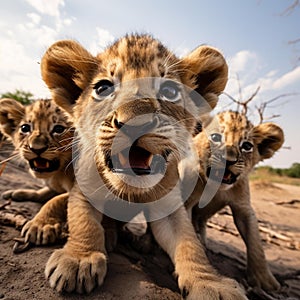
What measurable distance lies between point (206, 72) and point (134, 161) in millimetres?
1217

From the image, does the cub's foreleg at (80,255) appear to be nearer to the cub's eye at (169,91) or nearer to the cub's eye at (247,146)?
the cub's eye at (169,91)

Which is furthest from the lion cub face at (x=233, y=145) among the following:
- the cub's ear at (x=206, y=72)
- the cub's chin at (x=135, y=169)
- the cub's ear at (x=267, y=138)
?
the cub's chin at (x=135, y=169)

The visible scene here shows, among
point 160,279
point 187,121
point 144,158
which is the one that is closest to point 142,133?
point 144,158

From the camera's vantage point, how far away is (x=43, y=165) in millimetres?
2686

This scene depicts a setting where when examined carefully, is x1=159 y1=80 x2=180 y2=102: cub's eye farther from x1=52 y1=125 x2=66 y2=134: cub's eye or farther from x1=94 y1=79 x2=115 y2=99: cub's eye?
x1=52 y1=125 x2=66 y2=134: cub's eye

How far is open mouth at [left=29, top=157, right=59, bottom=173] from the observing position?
105 inches

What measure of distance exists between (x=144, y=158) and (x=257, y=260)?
5.88 feet

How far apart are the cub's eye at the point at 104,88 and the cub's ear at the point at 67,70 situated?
0.84 ft

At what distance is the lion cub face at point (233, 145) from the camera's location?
2863mm

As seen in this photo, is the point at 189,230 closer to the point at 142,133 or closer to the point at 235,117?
the point at 142,133

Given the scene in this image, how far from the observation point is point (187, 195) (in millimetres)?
3008

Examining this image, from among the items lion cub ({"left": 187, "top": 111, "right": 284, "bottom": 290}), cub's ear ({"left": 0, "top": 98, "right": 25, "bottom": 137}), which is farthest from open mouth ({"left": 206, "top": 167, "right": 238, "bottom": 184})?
cub's ear ({"left": 0, "top": 98, "right": 25, "bottom": 137})

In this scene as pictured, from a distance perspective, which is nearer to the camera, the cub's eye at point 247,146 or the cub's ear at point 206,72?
the cub's ear at point 206,72

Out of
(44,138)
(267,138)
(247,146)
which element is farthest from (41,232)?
(267,138)
